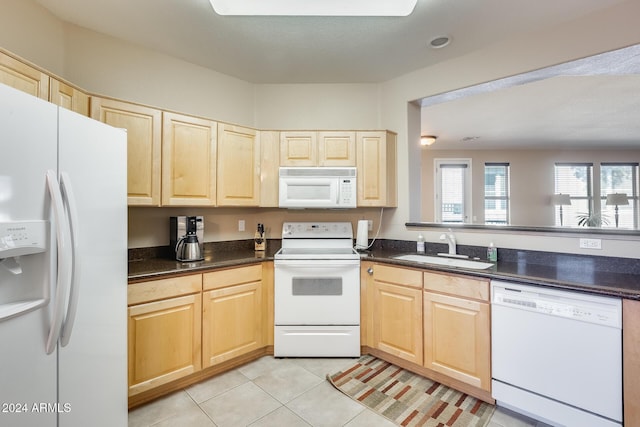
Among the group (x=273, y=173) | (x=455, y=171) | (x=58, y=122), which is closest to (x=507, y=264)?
(x=273, y=173)

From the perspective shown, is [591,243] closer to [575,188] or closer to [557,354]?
[557,354]

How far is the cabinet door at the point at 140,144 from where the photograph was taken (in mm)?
1983

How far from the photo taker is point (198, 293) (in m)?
2.05

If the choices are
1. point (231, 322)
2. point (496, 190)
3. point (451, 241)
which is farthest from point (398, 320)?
point (496, 190)

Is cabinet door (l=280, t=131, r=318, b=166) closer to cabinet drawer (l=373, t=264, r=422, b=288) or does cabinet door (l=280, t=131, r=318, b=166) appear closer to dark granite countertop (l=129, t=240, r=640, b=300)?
dark granite countertop (l=129, t=240, r=640, b=300)

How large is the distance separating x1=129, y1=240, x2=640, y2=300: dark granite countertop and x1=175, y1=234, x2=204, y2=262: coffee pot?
7cm

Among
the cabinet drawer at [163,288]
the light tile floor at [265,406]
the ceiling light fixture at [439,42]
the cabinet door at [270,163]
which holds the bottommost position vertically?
the light tile floor at [265,406]

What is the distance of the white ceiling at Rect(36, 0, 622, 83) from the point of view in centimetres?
188

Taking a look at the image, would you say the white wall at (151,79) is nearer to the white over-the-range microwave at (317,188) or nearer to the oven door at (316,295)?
the white over-the-range microwave at (317,188)

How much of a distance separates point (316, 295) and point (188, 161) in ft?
5.03

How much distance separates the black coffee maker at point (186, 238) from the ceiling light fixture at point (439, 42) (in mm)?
2389

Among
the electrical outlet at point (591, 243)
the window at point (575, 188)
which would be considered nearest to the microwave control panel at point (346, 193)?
the electrical outlet at point (591, 243)

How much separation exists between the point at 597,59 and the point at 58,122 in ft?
10.1

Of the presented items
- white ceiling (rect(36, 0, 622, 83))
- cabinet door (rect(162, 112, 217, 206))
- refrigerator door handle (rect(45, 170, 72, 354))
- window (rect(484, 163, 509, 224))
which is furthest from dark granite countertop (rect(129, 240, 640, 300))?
window (rect(484, 163, 509, 224))
